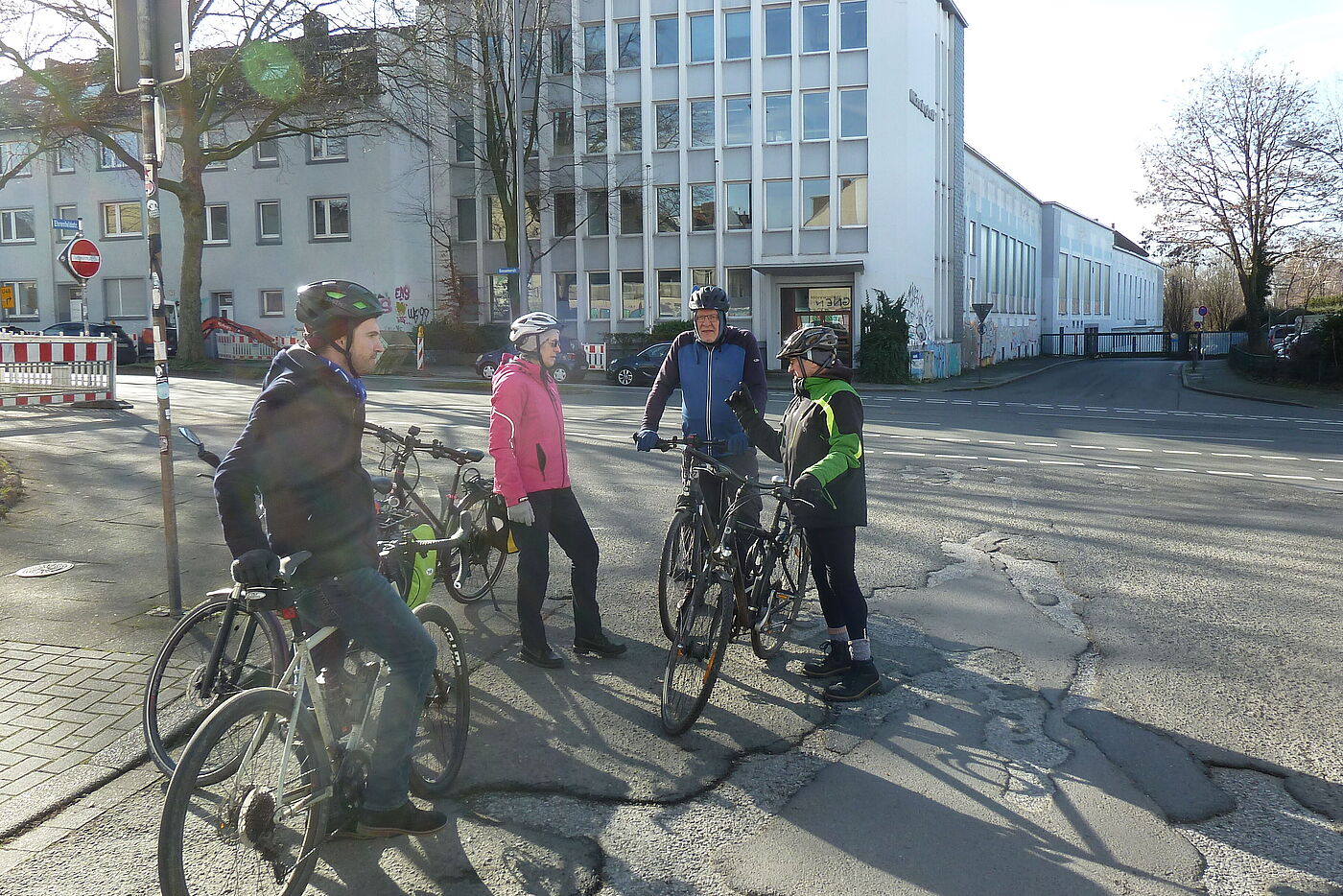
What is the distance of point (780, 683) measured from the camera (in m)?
5.25

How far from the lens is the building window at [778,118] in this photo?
3681 centimetres

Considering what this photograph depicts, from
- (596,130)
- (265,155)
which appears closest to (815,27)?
(596,130)

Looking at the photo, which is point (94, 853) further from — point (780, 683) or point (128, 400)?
point (128, 400)

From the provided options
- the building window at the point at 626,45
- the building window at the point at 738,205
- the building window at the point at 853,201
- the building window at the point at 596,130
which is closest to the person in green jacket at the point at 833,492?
the building window at the point at 853,201

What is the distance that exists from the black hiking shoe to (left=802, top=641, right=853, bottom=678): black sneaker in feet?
0.28

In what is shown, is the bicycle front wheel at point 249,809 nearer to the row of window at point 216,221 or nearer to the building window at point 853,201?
the building window at point 853,201

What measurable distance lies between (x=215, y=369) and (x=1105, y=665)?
31.9m

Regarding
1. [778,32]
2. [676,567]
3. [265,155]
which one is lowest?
[676,567]

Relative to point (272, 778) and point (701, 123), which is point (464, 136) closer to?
point (701, 123)

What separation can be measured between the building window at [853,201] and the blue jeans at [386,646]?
114ft

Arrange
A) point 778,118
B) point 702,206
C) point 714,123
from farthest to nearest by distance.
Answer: point 702,206, point 714,123, point 778,118

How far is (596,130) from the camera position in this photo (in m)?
39.1

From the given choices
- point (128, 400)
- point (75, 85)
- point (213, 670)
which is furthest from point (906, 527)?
point (75, 85)

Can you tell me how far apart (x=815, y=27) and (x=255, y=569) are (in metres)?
36.9
